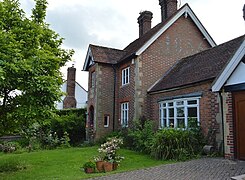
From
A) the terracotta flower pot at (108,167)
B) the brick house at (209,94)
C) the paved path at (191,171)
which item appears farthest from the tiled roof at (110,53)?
the paved path at (191,171)

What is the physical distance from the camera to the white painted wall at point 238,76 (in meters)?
9.05

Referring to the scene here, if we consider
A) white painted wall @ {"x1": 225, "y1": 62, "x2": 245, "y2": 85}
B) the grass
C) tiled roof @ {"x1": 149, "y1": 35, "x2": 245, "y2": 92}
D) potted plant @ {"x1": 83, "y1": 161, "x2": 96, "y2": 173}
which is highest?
tiled roof @ {"x1": 149, "y1": 35, "x2": 245, "y2": 92}

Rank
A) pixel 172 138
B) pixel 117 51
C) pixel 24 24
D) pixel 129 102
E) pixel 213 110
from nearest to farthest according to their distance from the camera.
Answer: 1. pixel 24 24
2. pixel 172 138
3. pixel 213 110
4. pixel 129 102
5. pixel 117 51

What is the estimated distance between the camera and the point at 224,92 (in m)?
9.81

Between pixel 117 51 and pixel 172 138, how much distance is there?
11.4 metres

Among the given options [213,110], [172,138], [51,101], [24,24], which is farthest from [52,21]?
[213,110]

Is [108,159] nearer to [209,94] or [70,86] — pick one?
[209,94]

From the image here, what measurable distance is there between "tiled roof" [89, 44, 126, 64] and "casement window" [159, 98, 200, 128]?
596 centimetres

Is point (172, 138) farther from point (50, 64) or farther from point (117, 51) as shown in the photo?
point (117, 51)

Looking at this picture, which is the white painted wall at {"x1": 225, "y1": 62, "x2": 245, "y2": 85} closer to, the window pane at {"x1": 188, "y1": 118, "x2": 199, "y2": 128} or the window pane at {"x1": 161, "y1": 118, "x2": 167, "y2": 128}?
the window pane at {"x1": 188, "y1": 118, "x2": 199, "y2": 128}

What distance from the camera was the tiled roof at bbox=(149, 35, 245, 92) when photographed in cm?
1243

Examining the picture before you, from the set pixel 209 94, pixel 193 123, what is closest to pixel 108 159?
pixel 193 123

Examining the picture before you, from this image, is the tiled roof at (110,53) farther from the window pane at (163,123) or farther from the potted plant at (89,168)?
the potted plant at (89,168)

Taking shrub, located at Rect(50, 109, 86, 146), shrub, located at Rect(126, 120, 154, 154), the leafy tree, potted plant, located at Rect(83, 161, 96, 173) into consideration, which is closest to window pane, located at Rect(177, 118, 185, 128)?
shrub, located at Rect(126, 120, 154, 154)
